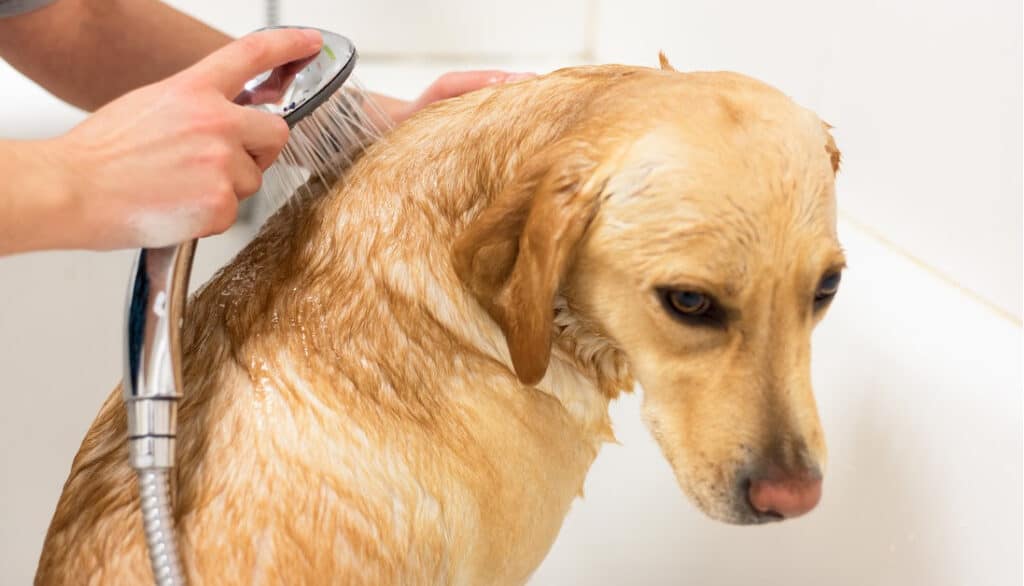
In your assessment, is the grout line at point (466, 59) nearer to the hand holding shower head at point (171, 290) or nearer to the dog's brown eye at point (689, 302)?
the hand holding shower head at point (171, 290)

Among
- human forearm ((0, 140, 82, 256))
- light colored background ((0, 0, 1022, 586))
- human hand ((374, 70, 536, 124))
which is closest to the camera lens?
human forearm ((0, 140, 82, 256))

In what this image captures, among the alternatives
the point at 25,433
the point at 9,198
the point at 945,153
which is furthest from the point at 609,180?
the point at 25,433

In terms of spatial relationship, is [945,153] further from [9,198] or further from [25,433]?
[25,433]

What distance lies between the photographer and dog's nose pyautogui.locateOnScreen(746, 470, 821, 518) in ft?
2.45

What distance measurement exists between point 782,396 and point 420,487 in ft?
0.97

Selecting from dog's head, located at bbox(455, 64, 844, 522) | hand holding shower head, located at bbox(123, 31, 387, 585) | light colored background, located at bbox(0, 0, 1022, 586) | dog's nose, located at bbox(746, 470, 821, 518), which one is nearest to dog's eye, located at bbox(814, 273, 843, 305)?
dog's head, located at bbox(455, 64, 844, 522)

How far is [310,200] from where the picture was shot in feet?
2.95

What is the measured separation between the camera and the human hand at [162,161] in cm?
73

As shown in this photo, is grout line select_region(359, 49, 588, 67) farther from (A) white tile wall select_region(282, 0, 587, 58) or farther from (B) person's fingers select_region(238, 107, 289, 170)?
(B) person's fingers select_region(238, 107, 289, 170)

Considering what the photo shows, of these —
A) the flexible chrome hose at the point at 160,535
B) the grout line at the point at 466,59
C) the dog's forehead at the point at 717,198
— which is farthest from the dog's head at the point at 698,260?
the grout line at the point at 466,59

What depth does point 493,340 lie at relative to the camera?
85 cm

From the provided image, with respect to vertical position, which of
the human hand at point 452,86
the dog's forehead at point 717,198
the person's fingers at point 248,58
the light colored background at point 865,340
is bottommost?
the light colored background at point 865,340

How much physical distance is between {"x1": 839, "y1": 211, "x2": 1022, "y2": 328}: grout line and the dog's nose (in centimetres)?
42

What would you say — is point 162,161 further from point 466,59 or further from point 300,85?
point 466,59
